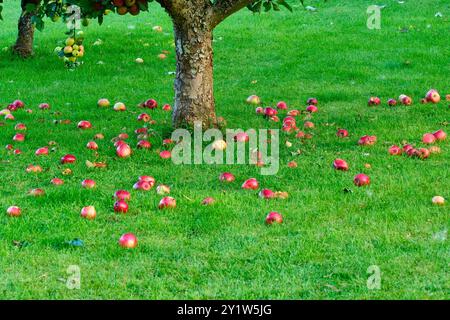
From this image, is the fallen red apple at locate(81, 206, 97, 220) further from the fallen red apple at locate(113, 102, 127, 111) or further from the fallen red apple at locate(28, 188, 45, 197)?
the fallen red apple at locate(113, 102, 127, 111)

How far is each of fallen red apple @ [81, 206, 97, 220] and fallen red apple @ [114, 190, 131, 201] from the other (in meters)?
0.32

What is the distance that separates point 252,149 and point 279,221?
A: 84.7 inches

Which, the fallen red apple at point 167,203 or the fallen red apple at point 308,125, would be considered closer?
the fallen red apple at point 167,203

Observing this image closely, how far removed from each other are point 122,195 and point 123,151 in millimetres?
1532

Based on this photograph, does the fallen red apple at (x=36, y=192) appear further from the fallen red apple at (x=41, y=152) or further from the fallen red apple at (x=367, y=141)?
the fallen red apple at (x=367, y=141)

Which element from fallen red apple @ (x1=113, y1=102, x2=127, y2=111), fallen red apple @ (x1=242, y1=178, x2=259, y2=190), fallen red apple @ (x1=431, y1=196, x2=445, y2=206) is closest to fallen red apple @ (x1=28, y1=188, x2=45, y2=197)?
fallen red apple @ (x1=242, y1=178, x2=259, y2=190)

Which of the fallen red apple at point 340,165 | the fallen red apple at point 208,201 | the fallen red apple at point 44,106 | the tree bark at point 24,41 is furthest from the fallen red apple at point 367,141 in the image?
the tree bark at point 24,41

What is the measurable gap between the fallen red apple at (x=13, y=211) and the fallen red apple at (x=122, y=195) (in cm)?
79

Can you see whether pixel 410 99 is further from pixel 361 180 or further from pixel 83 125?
pixel 83 125

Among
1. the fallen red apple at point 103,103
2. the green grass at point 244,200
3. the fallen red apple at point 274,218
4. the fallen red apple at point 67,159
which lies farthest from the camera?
the fallen red apple at point 103,103

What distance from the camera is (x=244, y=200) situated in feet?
21.2

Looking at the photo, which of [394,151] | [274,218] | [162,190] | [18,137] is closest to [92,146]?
[18,137]

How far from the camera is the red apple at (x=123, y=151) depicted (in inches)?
311

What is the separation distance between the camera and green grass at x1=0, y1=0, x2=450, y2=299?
16.3 feet
